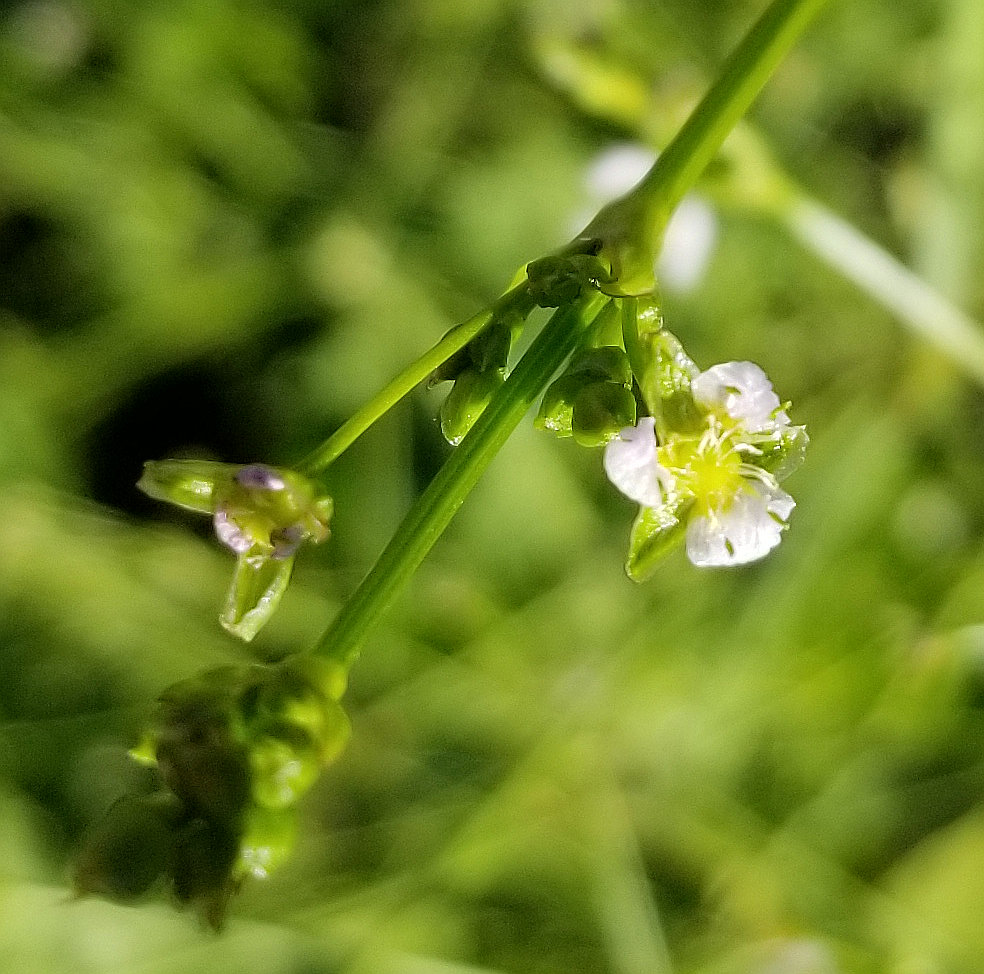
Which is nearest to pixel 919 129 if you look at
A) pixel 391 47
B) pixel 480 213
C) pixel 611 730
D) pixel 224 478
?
pixel 480 213

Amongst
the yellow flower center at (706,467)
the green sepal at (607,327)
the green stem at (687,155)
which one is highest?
the green stem at (687,155)

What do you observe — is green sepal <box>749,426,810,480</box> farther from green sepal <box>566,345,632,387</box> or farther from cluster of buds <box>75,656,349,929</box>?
cluster of buds <box>75,656,349,929</box>

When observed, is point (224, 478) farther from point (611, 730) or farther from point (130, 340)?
point (130, 340)

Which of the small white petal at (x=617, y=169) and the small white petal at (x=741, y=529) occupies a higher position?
the small white petal at (x=617, y=169)

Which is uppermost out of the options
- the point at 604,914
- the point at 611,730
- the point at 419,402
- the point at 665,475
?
the point at 419,402

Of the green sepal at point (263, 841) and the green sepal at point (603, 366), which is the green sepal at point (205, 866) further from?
the green sepal at point (603, 366)

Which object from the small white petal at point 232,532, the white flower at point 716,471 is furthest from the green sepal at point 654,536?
the small white petal at point 232,532

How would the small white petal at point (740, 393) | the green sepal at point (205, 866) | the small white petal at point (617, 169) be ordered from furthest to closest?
1. the small white petal at point (617, 169)
2. the small white petal at point (740, 393)
3. the green sepal at point (205, 866)
